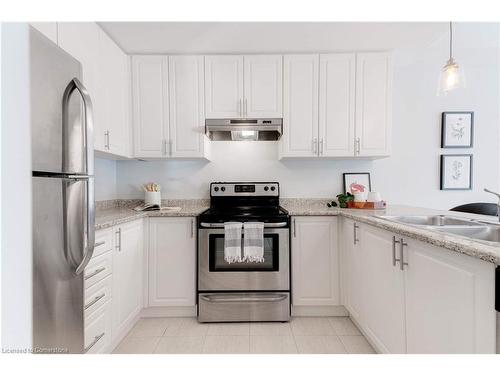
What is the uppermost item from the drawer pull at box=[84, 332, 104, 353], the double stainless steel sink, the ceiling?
the ceiling

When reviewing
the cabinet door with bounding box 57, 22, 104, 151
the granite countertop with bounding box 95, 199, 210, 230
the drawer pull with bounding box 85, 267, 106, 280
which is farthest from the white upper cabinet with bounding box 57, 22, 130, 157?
the drawer pull with bounding box 85, 267, 106, 280

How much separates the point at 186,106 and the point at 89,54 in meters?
0.84

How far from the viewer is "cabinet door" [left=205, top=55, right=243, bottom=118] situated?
241 centimetres

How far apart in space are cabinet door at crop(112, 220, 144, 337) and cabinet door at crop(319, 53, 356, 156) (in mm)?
1848

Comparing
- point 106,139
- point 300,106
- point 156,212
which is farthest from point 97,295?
point 300,106

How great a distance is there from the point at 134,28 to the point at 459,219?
2.75 m

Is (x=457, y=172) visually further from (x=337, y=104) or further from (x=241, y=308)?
(x=241, y=308)

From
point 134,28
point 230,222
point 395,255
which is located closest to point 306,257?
point 230,222

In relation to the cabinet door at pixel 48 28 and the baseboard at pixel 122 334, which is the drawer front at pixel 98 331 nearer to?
the baseboard at pixel 122 334

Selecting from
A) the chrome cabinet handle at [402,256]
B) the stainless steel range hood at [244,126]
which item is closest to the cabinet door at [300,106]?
the stainless steel range hood at [244,126]

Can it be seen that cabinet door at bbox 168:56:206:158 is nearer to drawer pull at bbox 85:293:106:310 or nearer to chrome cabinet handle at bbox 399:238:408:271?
drawer pull at bbox 85:293:106:310

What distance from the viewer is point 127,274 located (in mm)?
1907

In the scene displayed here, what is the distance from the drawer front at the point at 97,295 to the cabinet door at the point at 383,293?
1.72 m

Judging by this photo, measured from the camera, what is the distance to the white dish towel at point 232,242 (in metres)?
2.04
